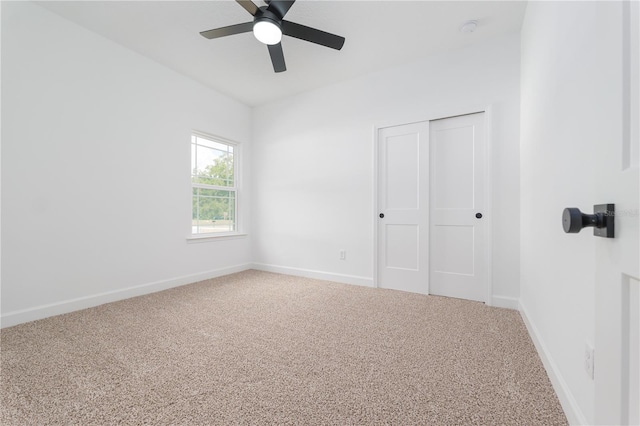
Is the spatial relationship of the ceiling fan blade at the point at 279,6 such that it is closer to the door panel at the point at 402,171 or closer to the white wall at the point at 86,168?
the door panel at the point at 402,171

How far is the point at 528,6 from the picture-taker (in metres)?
2.23

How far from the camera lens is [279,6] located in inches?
78.4

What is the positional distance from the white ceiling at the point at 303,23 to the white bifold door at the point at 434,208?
82 cm

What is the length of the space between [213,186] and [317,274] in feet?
6.54

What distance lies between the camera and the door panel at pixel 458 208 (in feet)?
9.11

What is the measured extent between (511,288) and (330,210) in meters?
2.18

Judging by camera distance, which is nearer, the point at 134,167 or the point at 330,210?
the point at 134,167

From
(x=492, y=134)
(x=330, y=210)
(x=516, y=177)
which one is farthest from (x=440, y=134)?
(x=330, y=210)

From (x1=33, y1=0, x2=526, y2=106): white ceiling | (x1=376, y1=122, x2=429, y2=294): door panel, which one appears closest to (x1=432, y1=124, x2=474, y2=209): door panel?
(x1=376, y1=122, x2=429, y2=294): door panel

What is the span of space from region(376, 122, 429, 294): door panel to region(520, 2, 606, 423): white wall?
1053mm

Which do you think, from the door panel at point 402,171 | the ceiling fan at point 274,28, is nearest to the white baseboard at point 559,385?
the door panel at point 402,171

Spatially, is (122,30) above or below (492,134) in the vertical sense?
above

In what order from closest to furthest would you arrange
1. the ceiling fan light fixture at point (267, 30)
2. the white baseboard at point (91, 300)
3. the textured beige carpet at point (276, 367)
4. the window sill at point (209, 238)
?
1. the textured beige carpet at point (276, 367)
2. the ceiling fan light fixture at point (267, 30)
3. the white baseboard at point (91, 300)
4. the window sill at point (209, 238)

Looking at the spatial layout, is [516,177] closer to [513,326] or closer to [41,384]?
[513,326]
